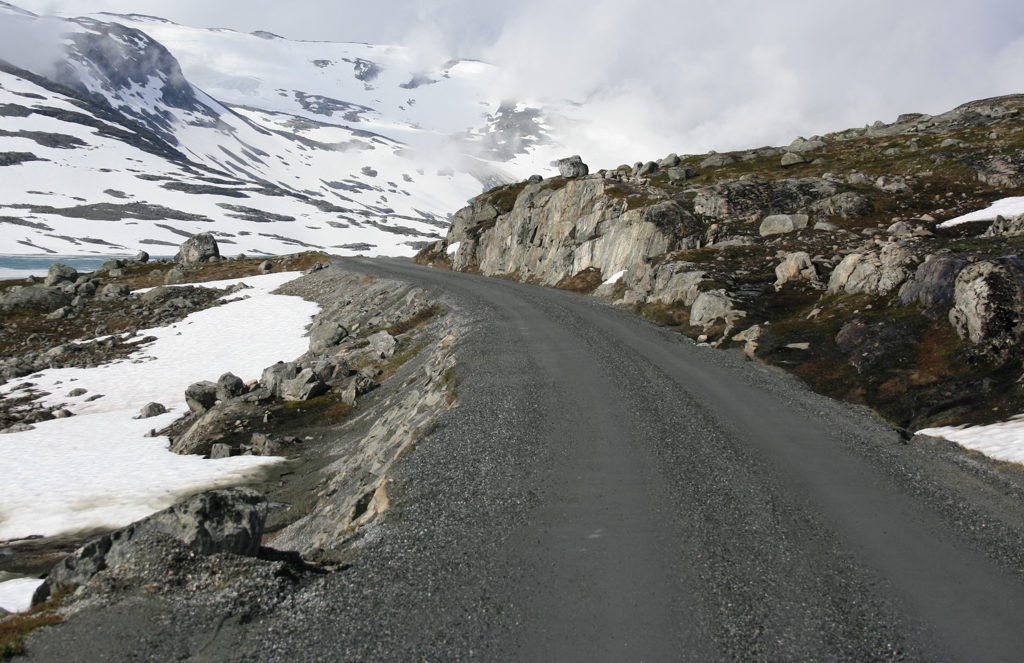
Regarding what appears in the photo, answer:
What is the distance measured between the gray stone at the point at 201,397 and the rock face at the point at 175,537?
78.3ft

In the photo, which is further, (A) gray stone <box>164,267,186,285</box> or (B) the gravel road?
(A) gray stone <box>164,267,186,285</box>

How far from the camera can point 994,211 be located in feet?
125

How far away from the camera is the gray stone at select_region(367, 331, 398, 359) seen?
32.9 m

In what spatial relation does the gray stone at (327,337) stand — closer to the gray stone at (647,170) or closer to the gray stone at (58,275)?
the gray stone at (647,170)

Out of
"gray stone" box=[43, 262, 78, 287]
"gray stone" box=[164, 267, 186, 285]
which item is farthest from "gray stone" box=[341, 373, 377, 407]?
"gray stone" box=[43, 262, 78, 287]

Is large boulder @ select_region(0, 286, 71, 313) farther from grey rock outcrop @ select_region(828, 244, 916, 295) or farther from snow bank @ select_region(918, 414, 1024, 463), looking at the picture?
snow bank @ select_region(918, 414, 1024, 463)

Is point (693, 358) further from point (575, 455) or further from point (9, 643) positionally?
point (9, 643)

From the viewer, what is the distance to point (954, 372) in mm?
18953

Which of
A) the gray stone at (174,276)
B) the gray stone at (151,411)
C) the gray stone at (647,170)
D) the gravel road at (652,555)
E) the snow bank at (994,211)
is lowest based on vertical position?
the gray stone at (151,411)

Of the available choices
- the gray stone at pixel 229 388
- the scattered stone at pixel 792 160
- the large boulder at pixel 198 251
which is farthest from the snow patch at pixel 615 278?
the large boulder at pixel 198 251

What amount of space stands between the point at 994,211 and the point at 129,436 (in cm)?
5542

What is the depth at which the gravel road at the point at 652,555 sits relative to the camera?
8.38 metres

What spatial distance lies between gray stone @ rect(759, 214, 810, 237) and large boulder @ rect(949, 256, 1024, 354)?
23389 mm

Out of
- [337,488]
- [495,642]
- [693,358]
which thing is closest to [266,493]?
Result: [337,488]
